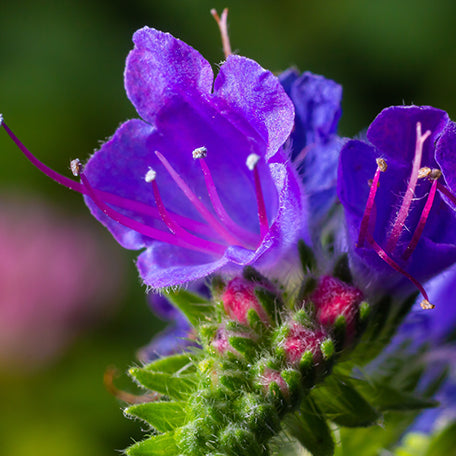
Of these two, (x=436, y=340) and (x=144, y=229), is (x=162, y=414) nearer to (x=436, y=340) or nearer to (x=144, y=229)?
(x=144, y=229)

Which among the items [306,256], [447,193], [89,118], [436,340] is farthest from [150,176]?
[89,118]

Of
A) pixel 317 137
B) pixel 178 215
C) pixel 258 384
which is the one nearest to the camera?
pixel 258 384

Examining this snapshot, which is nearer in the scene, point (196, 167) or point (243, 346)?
point (243, 346)

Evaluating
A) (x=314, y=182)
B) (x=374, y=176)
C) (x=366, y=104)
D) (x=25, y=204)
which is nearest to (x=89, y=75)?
(x=25, y=204)

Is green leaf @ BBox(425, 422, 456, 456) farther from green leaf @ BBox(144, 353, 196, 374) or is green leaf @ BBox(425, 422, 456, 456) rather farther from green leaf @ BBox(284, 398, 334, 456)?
green leaf @ BBox(144, 353, 196, 374)

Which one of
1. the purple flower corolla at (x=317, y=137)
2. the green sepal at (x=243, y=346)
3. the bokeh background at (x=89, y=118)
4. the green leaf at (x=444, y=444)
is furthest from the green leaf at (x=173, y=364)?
the bokeh background at (x=89, y=118)

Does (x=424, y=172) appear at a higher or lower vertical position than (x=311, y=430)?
higher

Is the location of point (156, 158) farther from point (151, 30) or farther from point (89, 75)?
point (89, 75)

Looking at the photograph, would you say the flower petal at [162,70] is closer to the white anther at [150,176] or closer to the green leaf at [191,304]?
the white anther at [150,176]
